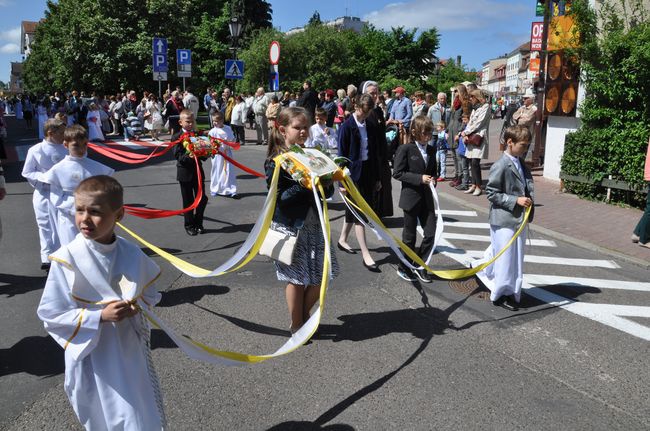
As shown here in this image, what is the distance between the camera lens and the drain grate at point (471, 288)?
19.2 feet

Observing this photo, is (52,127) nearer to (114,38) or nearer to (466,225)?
(466,225)

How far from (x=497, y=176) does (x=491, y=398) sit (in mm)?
2372

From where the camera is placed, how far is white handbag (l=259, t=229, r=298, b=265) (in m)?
4.16

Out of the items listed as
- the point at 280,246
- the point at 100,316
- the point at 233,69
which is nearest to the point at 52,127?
the point at 280,246

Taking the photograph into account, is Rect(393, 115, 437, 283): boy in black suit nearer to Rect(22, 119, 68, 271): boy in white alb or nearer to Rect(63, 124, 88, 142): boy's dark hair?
Rect(63, 124, 88, 142): boy's dark hair

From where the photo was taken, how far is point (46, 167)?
6.10m

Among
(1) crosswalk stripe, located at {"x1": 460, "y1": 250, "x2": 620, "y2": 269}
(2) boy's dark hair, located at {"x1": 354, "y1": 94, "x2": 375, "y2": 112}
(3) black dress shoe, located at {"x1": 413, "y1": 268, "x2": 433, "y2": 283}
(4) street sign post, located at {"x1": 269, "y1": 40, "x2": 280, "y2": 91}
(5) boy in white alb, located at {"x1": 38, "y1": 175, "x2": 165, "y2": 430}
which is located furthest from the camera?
(4) street sign post, located at {"x1": 269, "y1": 40, "x2": 280, "y2": 91}

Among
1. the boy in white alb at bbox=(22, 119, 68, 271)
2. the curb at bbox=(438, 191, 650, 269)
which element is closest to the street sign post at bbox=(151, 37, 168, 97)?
the curb at bbox=(438, 191, 650, 269)

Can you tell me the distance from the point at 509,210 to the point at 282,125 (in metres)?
2.48

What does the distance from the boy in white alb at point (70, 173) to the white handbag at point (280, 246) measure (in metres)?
2.24

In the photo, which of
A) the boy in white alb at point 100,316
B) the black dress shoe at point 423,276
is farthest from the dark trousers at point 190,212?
the boy in white alb at point 100,316

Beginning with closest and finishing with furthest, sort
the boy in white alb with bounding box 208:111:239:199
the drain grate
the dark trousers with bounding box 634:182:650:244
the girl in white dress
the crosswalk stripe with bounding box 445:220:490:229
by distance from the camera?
the drain grate < the dark trousers with bounding box 634:182:650:244 < the crosswalk stripe with bounding box 445:220:490:229 < the boy in white alb with bounding box 208:111:239:199 < the girl in white dress

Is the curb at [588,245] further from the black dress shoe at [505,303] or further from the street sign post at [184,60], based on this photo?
the street sign post at [184,60]

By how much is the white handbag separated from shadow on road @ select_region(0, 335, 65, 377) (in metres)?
1.84
